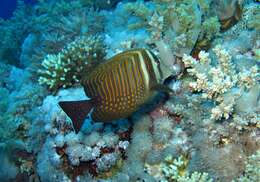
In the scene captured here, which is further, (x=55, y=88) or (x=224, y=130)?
(x=55, y=88)

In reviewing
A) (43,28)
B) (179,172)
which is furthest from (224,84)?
(43,28)

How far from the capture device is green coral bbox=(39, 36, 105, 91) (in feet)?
15.8

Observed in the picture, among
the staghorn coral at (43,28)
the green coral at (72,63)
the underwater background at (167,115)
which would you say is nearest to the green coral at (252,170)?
the underwater background at (167,115)

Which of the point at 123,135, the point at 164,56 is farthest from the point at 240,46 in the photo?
the point at 123,135

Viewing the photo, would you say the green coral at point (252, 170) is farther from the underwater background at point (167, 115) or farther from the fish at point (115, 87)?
the fish at point (115, 87)

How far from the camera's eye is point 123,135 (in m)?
4.04

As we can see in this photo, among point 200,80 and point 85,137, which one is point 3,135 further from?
point 200,80

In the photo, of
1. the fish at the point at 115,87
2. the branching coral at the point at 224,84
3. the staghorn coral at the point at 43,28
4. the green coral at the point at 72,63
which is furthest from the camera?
the staghorn coral at the point at 43,28

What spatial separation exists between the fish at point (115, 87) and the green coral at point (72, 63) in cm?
165

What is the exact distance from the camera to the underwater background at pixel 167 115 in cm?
345

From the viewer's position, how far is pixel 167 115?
403 cm

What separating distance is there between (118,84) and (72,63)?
6.23 ft

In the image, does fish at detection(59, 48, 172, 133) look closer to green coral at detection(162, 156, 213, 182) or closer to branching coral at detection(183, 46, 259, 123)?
branching coral at detection(183, 46, 259, 123)

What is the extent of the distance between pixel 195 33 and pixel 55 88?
213cm
